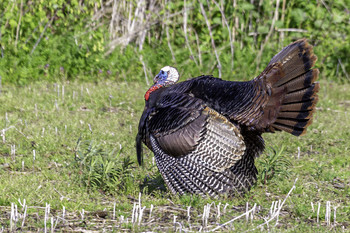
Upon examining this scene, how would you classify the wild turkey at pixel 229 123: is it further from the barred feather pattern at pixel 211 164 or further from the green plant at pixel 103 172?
the green plant at pixel 103 172

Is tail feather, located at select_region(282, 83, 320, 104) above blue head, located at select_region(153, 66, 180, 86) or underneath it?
underneath

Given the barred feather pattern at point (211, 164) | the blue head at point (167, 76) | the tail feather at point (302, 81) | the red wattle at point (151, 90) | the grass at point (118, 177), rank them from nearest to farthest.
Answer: the grass at point (118, 177), the tail feather at point (302, 81), the barred feather pattern at point (211, 164), the red wattle at point (151, 90), the blue head at point (167, 76)

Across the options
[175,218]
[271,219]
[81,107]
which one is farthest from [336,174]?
[81,107]

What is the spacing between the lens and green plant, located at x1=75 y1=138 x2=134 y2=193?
4895mm

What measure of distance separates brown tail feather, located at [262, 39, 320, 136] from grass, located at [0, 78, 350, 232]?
0.49 metres

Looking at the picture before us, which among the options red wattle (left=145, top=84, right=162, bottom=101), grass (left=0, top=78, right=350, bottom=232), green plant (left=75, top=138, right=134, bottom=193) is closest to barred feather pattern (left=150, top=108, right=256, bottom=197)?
grass (left=0, top=78, right=350, bottom=232)

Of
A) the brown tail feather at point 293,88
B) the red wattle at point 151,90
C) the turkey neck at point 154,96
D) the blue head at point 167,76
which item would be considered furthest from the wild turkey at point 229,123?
the blue head at point 167,76

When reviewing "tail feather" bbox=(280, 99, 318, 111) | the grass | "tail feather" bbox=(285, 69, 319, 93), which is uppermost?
"tail feather" bbox=(285, 69, 319, 93)

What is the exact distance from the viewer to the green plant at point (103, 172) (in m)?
4.89

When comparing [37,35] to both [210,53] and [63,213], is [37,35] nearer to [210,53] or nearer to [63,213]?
[210,53]

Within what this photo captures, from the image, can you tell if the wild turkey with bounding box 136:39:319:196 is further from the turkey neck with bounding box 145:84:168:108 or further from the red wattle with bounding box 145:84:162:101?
the red wattle with bounding box 145:84:162:101

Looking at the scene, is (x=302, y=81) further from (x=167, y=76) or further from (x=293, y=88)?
(x=167, y=76)

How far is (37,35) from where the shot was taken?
9.08 meters

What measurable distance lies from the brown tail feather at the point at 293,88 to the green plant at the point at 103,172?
1.31 m
